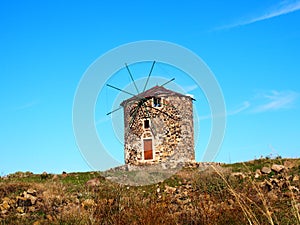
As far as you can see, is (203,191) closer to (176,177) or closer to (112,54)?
(176,177)

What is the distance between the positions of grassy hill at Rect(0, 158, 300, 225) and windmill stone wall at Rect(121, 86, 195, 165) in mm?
8988

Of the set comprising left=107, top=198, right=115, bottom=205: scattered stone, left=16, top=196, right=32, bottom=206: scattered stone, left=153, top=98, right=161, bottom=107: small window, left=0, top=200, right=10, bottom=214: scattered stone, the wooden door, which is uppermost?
left=153, top=98, right=161, bottom=107: small window

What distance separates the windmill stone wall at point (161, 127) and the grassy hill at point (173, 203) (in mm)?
8988

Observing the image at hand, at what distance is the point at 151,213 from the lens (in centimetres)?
701

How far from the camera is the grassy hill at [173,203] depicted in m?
7.20

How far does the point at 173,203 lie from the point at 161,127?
14.9 meters

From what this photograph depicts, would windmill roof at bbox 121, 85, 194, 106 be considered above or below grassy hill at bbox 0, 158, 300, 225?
above

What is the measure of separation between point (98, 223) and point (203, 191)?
5.14m

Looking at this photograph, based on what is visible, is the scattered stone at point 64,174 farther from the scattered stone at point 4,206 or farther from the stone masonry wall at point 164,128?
the scattered stone at point 4,206

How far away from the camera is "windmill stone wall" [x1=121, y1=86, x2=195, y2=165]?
997 inches

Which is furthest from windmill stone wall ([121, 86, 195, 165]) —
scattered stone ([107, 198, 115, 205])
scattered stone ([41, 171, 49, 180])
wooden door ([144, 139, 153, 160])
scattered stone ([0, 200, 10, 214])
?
scattered stone ([107, 198, 115, 205])

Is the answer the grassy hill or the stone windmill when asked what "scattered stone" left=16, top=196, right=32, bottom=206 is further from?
the stone windmill

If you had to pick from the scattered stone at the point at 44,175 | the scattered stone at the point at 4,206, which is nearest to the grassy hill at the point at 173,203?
the scattered stone at the point at 4,206

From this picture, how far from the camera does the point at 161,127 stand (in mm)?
25469
